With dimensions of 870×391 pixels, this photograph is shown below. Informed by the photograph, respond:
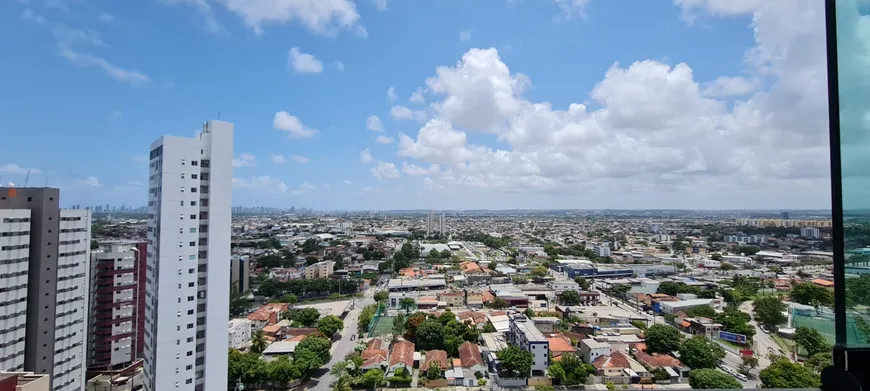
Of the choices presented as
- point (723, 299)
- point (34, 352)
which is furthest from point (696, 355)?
point (34, 352)

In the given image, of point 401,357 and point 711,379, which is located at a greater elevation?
point 711,379

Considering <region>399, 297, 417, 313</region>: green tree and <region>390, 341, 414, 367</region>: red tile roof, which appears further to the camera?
<region>399, 297, 417, 313</region>: green tree

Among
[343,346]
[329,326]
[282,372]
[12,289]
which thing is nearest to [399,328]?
[343,346]

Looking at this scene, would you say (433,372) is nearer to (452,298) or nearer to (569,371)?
(569,371)

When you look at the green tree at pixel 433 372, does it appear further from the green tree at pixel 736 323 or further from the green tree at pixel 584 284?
the green tree at pixel 584 284

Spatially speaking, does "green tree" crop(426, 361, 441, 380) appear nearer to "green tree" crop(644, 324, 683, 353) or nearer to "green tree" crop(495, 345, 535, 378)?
"green tree" crop(495, 345, 535, 378)

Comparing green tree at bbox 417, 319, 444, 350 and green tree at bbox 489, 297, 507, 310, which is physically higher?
green tree at bbox 417, 319, 444, 350

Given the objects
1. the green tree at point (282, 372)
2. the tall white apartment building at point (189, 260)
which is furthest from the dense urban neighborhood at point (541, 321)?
the tall white apartment building at point (189, 260)

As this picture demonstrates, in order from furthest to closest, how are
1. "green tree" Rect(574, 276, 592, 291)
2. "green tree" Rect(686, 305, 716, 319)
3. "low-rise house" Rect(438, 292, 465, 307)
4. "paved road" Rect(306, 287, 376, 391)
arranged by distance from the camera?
"green tree" Rect(574, 276, 592, 291)
"low-rise house" Rect(438, 292, 465, 307)
"green tree" Rect(686, 305, 716, 319)
"paved road" Rect(306, 287, 376, 391)

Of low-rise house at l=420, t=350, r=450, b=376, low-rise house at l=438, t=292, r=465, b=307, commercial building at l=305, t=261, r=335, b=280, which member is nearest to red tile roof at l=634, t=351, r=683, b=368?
low-rise house at l=420, t=350, r=450, b=376
